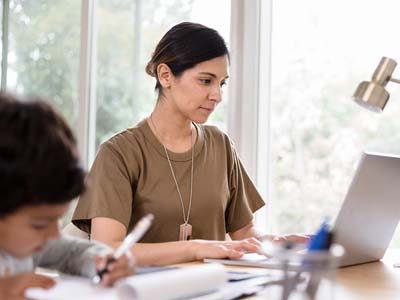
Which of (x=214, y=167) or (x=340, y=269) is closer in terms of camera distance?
(x=340, y=269)

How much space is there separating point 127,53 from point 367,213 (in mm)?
1817

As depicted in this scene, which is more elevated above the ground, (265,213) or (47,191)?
(47,191)

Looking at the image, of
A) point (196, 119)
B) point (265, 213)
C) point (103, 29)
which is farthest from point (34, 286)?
point (103, 29)

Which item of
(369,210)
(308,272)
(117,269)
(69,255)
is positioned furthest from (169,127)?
(308,272)

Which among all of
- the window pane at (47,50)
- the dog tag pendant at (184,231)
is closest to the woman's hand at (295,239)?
the dog tag pendant at (184,231)

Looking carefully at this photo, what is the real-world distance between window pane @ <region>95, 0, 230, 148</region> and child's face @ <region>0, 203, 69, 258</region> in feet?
6.35

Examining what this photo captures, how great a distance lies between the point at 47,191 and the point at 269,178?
1.77m

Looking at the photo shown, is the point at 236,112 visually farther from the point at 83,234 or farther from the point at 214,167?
the point at 83,234

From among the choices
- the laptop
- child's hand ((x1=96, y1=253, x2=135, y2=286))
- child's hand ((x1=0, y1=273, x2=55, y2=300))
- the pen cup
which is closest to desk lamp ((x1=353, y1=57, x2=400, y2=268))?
the laptop

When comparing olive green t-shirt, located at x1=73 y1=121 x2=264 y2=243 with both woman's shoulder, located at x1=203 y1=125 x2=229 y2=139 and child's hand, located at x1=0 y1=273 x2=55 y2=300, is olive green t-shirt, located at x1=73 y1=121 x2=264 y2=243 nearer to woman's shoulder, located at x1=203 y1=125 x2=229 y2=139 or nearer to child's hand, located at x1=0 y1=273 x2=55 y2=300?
woman's shoulder, located at x1=203 y1=125 x2=229 y2=139

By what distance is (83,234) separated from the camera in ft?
6.18

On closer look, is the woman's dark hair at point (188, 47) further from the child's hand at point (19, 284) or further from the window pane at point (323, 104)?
the child's hand at point (19, 284)

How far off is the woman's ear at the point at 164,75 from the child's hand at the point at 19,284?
3.48 ft

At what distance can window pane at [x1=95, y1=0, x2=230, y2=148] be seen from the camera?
9.74 feet
